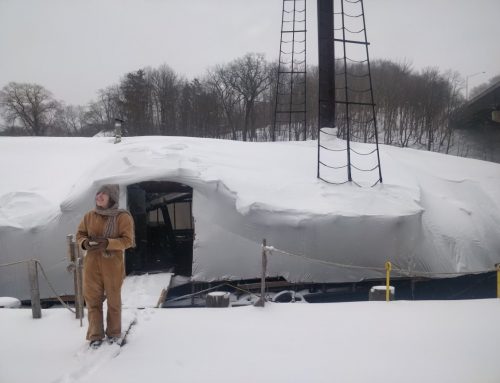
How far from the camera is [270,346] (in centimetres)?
357

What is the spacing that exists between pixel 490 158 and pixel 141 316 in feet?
48.5

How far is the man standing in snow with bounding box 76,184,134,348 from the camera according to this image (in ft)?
11.1

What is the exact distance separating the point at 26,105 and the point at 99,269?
33.6m

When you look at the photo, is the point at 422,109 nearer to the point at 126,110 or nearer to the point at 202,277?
the point at 126,110

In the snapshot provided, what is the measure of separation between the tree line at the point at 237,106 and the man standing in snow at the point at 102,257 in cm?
2366

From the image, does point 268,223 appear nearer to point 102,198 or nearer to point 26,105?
point 102,198

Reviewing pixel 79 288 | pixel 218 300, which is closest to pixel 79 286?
pixel 79 288

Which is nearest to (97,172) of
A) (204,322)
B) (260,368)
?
(204,322)

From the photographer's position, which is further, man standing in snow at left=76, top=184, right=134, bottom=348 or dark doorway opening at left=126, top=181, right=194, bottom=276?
dark doorway opening at left=126, top=181, right=194, bottom=276

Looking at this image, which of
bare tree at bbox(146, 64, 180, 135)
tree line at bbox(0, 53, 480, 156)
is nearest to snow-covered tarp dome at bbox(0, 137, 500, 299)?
tree line at bbox(0, 53, 480, 156)

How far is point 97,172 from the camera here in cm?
742

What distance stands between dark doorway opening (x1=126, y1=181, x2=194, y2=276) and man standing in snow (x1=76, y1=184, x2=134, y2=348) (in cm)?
460

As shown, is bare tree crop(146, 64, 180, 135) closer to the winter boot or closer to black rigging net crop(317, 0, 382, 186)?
black rigging net crop(317, 0, 382, 186)

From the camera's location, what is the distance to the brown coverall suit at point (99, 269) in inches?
134
